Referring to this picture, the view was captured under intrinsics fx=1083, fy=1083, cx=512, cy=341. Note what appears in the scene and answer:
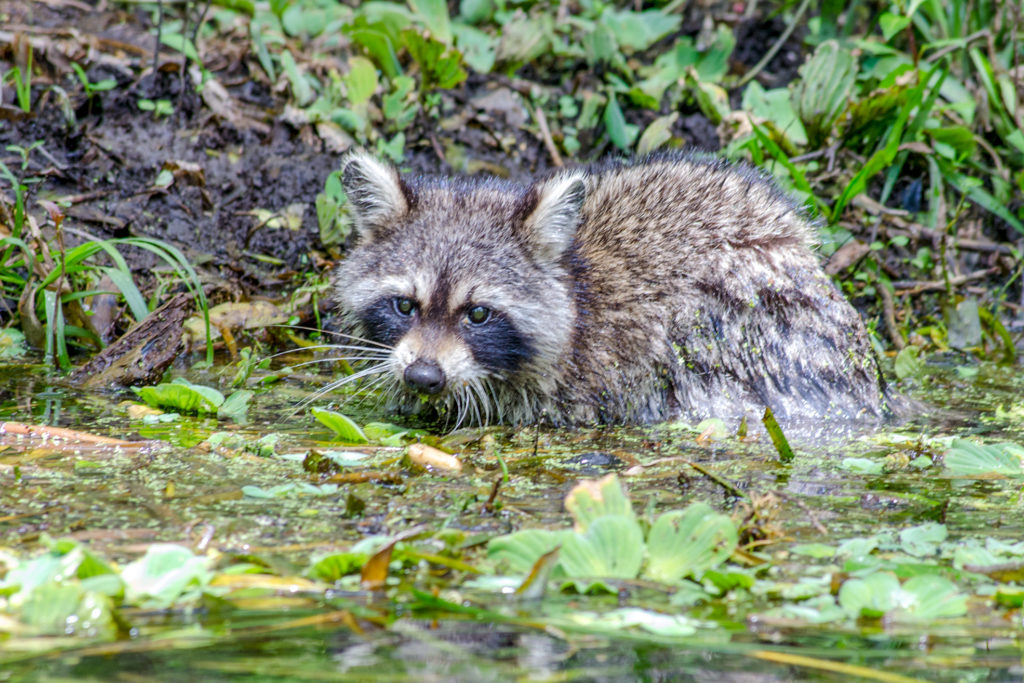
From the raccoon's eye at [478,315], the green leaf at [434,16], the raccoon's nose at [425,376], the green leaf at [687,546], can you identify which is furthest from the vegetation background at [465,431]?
the raccoon's eye at [478,315]

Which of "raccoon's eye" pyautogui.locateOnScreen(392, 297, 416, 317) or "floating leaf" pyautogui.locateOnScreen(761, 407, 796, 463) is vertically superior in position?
"raccoon's eye" pyautogui.locateOnScreen(392, 297, 416, 317)

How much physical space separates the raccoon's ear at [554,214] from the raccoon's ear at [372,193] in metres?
0.64

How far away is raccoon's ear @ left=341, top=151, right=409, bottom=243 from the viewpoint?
527cm

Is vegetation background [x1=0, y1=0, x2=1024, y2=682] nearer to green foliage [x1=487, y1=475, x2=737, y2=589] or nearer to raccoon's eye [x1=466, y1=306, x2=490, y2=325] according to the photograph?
green foliage [x1=487, y1=475, x2=737, y2=589]

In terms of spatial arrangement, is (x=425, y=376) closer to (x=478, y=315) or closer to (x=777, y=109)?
(x=478, y=315)

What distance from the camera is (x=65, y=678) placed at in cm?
241

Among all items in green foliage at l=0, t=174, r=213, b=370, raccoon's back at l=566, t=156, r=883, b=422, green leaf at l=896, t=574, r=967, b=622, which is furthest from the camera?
green foliage at l=0, t=174, r=213, b=370

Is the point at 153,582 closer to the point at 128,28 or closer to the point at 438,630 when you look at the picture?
the point at 438,630

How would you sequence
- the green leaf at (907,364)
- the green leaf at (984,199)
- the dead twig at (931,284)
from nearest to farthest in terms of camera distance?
the green leaf at (907,364) < the dead twig at (931,284) < the green leaf at (984,199)

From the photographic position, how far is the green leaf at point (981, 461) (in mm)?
4211

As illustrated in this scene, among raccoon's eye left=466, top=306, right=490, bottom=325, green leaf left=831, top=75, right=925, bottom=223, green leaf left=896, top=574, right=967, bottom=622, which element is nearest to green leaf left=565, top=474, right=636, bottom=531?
green leaf left=896, top=574, right=967, bottom=622

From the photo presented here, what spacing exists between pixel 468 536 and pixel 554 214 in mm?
2235

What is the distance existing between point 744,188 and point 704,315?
2.64 feet

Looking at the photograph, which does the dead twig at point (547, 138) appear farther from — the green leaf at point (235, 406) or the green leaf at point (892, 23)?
the green leaf at point (235, 406)
